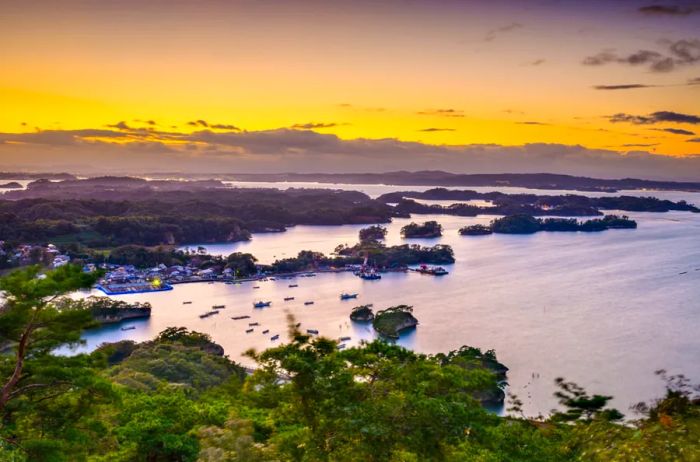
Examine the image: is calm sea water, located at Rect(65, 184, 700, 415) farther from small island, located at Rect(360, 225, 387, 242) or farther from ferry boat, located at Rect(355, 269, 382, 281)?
small island, located at Rect(360, 225, 387, 242)

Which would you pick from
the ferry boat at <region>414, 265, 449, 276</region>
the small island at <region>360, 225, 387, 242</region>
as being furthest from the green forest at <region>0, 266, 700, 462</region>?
the small island at <region>360, 225, 387, 242</region>

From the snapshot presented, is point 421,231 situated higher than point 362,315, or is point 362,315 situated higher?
point 421,231

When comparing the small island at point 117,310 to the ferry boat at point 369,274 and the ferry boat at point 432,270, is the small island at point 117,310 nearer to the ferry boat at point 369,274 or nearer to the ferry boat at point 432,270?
the ferry boat at point 369,274

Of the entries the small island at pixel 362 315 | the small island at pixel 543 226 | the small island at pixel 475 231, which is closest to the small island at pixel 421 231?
the small island at pixel 475 231

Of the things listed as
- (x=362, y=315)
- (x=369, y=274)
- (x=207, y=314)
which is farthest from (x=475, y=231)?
(x=207, y=314)

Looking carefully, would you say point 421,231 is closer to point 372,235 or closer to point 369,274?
point 372,235

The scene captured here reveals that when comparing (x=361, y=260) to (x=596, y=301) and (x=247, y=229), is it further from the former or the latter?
(x=247, y=229)
